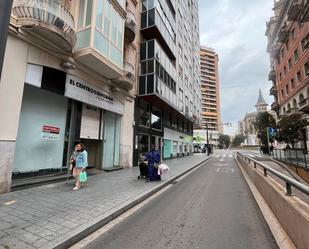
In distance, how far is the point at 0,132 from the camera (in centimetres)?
638

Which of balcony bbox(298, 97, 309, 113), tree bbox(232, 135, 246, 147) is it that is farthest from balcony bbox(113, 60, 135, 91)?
tree bbox(232, 135, 246, 147)

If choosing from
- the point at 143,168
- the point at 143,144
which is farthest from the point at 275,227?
the point at 143,144

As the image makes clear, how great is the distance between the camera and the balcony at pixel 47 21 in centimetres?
698

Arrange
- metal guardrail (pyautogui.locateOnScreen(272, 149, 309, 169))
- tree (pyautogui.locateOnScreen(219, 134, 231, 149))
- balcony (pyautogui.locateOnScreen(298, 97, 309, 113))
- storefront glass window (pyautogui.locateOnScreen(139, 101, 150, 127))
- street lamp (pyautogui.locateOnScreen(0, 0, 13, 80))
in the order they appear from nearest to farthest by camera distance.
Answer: street lamp (pyautogui.locateOnScreen(0, 0, 13, 80)), metal guardrail (pyautogui.locateOnScreen(272, 149, 309, 169)), storefront glass window (pyautogui.locateOnScreen(139, 101, 150, 127)), balcony (pyautogui.locateOnScreen(298, 97, 309, 113)), tree (pyautogui.locateOnScreen(219, 134, 231, 149))

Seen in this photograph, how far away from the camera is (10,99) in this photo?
22.0ft

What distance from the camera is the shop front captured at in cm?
779

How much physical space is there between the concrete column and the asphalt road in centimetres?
462

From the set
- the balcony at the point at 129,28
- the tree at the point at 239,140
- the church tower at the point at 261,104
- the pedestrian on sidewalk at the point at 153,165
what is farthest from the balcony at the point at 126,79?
the tree at the point at 239,140

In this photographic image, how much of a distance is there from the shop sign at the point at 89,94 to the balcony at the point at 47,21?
1.67 m

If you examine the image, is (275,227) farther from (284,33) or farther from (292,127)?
(284,33)

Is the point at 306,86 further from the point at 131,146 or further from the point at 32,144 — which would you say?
the point at 32,144

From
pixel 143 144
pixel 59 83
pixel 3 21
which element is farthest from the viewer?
pixel 143 144

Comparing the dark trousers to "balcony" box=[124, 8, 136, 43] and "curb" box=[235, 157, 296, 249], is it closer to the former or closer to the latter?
"curb" box=[235, 157, 296, 249]

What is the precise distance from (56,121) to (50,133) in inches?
26.2
